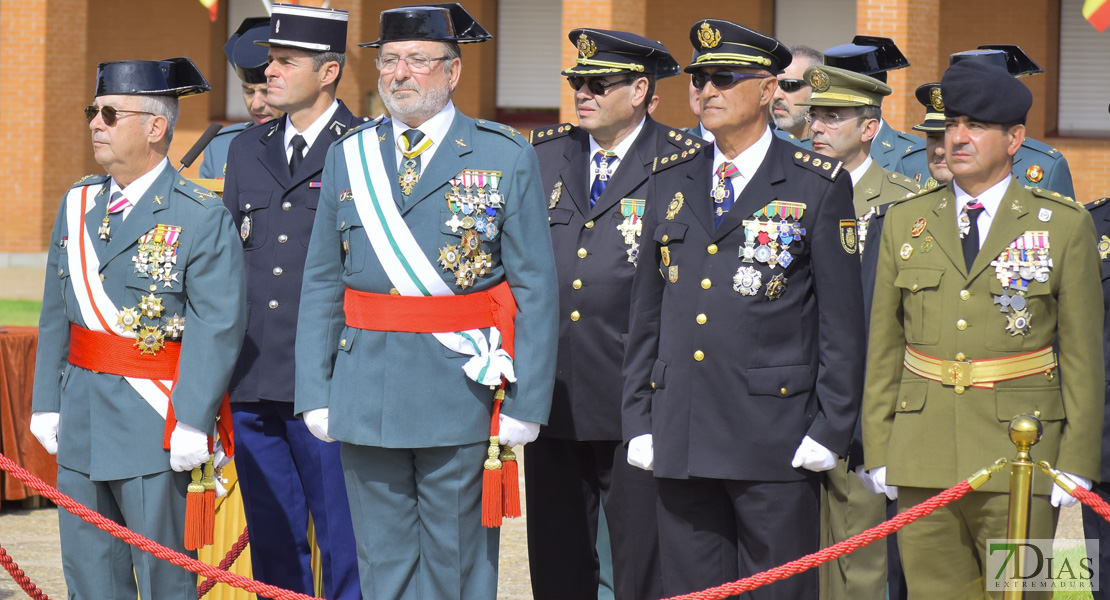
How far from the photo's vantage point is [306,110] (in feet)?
17.6

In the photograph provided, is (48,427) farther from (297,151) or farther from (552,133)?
(552,133)

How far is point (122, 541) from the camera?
438 centimetres

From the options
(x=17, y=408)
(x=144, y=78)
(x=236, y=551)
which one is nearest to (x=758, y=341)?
(x=144, y=78)

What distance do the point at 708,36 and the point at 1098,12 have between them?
1195 cm

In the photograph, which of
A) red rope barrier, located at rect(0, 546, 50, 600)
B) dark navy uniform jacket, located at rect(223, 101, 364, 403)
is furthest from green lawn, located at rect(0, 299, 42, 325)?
red rope barrier, located at rect(0, 546, 50, 600)

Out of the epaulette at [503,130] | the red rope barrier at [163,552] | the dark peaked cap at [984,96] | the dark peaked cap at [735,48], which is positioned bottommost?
the red rope barrier at [163,552]

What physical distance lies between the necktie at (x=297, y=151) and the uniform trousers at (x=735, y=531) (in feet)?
6.66

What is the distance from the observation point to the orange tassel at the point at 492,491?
4.23 m

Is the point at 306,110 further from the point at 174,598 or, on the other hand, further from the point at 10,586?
the point at 10,586

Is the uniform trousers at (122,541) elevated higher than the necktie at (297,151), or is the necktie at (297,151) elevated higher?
the necktie at (297,151)

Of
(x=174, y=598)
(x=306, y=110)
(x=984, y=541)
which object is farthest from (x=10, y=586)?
Answer: (x=984, y=541)

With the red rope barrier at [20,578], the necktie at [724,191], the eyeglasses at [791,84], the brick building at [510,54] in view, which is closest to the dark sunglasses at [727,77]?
the necktie at [724,191]

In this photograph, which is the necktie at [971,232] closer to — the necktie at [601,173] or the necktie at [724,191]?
the necktie at [724,191]

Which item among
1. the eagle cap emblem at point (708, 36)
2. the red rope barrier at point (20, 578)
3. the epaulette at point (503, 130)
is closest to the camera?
the eagle cap emblem at point (708, 36)
